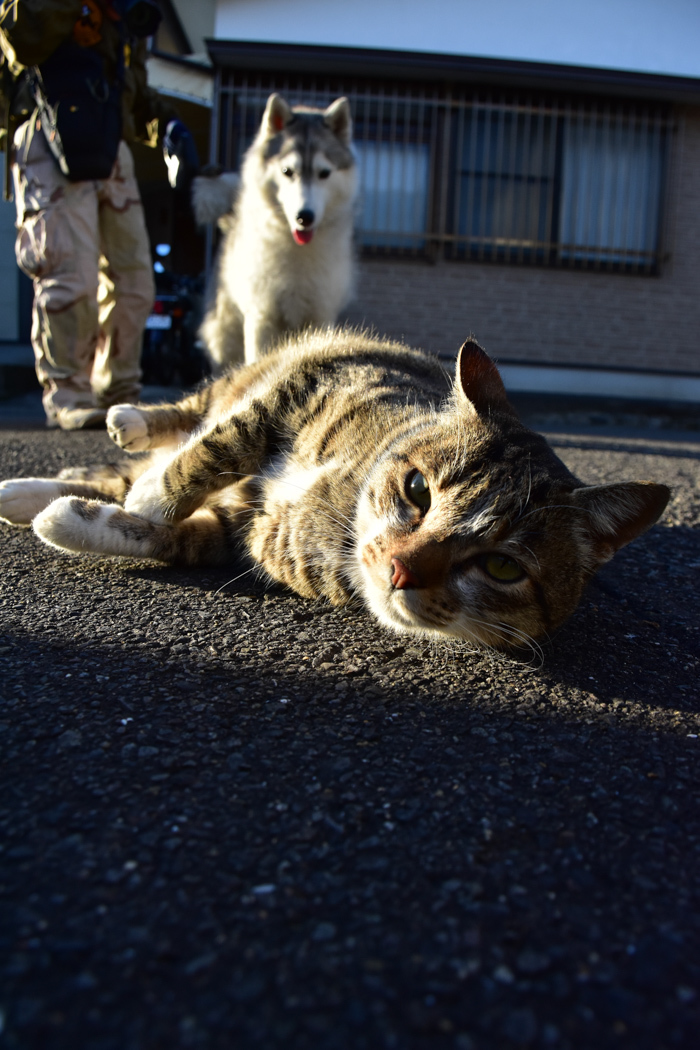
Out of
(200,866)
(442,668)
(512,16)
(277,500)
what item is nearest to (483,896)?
(200,866)

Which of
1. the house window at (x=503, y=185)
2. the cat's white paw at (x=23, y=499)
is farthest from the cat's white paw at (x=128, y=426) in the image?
the house window at (x=503, y=185)

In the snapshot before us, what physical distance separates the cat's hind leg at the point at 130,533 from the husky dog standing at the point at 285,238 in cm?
303

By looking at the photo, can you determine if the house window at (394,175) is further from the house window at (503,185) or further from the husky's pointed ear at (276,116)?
the husky's pointed ear at (276,116)

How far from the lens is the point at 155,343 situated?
1010cm

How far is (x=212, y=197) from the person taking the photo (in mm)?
6422

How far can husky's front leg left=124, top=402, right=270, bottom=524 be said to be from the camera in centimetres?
223

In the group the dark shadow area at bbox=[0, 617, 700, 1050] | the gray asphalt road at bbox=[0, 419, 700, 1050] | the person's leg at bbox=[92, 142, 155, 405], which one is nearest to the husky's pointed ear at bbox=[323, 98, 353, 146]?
the person's leg at bbox=[92, 142, 155, 405]

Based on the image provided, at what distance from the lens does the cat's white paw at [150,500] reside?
2.26 m

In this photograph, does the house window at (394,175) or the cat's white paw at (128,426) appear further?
the house window at (394,175)

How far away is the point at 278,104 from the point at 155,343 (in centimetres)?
482

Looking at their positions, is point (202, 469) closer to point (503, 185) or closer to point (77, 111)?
point (77, 111)

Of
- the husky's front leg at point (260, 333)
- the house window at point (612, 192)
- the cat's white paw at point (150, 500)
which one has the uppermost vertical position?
the house window at point (612, 192)

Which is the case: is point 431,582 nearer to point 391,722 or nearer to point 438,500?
point 438,500

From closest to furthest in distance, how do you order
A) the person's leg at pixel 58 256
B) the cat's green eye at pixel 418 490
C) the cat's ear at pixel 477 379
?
1. the cat's green eye at pixel 418 490
2. the cat's ear at pixel 477 379
3. the person's leg at pixel 58 256
